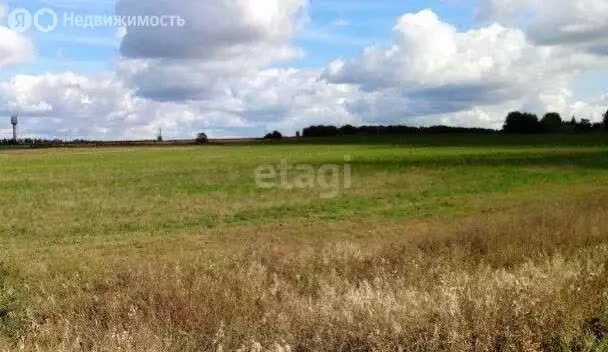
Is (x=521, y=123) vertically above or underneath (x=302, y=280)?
above

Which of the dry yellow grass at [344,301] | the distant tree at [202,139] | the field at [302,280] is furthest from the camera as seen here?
the distant tree at [202,139]

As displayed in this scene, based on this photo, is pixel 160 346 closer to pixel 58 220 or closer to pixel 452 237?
pixel 452 237

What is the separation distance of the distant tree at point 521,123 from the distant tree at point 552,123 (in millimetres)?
1606

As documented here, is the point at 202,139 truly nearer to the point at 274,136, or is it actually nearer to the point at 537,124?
the point at 274,136

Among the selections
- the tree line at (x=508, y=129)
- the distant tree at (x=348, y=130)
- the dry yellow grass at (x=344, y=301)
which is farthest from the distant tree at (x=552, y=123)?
the dry yellow grass at (x=344, y=301)

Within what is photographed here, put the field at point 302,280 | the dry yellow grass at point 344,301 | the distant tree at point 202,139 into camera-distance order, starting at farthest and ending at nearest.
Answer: the distant tree at point 202,139, the field at point 302,280, the dry yellow grass at point 344,301

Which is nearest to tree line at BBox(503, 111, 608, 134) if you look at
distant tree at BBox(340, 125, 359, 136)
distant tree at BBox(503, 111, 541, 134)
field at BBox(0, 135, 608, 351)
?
distant tree at BBox(503, 111, 541, 134)

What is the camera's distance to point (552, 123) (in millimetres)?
150250

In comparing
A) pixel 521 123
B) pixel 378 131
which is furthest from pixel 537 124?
pixel 378 131

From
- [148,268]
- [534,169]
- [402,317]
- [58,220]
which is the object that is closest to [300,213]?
[58,220]

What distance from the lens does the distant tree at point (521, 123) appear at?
146625 mm

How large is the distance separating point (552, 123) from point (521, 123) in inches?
309

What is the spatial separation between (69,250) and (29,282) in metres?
6.15

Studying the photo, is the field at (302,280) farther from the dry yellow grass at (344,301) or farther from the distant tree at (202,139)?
the distant tree at (202,139)
